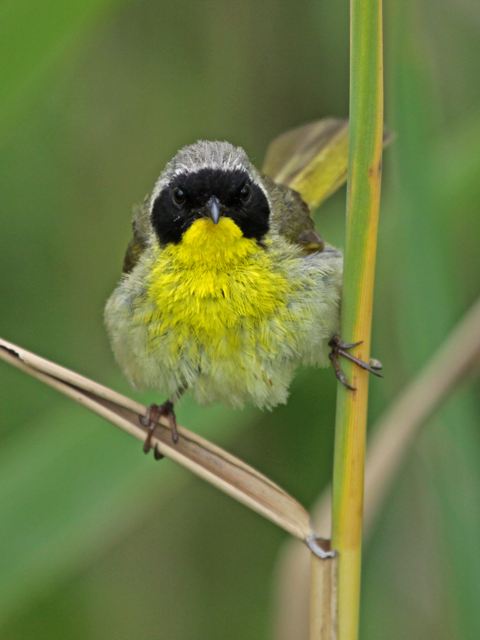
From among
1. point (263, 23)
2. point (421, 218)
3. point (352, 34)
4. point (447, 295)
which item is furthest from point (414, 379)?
point (263, 23)

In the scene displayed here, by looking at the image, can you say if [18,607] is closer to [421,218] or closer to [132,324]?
[132,324]

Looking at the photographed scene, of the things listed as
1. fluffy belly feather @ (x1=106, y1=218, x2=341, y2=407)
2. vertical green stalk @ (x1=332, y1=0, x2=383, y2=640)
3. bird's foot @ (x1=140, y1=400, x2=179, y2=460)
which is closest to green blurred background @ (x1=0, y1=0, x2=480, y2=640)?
bird's foot @ (x1=140, y1=400, x2=179, y2=460)

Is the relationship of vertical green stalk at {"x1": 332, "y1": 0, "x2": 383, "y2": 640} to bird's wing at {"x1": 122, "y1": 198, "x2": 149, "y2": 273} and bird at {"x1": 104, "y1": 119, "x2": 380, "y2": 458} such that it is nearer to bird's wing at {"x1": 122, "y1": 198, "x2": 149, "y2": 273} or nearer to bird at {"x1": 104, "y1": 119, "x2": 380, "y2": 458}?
bird at {"x1": 104, "y1": 119, "x2": 380, "y2": 458}

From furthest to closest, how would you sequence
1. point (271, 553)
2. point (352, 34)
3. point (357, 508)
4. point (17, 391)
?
point (271, 553) < point (17, 391) < point (357, 508) < point (352, 34)

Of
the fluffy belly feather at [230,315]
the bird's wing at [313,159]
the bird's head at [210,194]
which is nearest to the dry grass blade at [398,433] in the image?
the fluffy belly feather at [230,315]

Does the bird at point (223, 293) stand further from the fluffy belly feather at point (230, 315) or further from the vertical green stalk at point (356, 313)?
the vertical green stalk at point (356, 313)

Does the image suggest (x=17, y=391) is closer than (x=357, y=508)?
No
